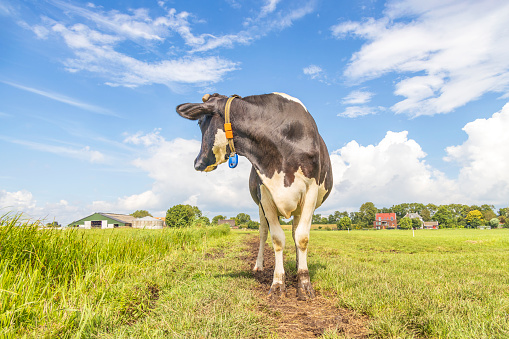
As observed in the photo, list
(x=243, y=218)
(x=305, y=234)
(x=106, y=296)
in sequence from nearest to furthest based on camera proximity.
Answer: (x=106, y=296) → (x=305, y=234) → (x=243, y=218)

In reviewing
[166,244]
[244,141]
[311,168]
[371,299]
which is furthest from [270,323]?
[166,244]

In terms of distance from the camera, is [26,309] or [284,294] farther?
[284,294]

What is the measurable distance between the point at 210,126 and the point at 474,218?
138 metres

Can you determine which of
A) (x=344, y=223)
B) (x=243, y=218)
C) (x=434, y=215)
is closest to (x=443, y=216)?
(x=434, y=215)

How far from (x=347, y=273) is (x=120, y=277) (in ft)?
12.4

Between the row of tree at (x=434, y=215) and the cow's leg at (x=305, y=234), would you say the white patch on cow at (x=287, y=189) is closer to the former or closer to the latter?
the cow's leg at (x=305, y=234)

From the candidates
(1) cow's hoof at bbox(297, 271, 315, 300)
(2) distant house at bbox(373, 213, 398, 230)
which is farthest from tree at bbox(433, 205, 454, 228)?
(1) cow's hoof at bbox(297, 271, 315, 300)

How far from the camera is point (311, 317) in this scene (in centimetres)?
330

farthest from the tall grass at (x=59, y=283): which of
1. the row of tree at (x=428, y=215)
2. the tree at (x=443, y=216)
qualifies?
the tree at (x=443, y=216)

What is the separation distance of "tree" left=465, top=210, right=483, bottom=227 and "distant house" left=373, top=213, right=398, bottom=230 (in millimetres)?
25848

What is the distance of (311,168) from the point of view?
407cm

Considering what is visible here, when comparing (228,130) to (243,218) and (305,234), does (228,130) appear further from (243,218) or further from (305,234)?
(243,218)

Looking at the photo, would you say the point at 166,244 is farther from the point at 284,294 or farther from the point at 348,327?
the point at 348,327

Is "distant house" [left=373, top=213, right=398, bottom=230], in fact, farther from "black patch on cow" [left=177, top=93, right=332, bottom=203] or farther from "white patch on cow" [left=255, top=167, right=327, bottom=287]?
"black patch on cow" [left=177, top=93, right=332, bottom=203]
